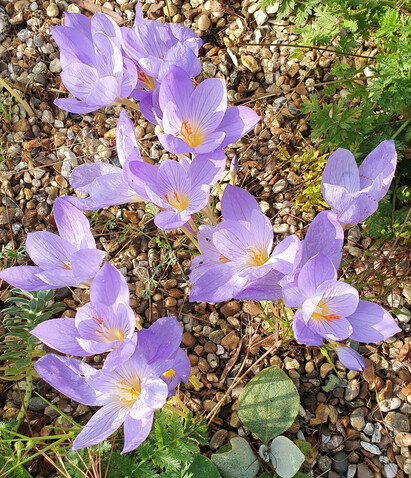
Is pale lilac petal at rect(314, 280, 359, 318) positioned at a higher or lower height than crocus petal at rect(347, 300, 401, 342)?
higher

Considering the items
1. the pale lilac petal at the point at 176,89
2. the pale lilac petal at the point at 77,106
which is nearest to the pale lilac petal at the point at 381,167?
the pale lilac petal at the point at 176,89

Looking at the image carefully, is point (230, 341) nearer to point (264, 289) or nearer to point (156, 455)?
point (156, 455)

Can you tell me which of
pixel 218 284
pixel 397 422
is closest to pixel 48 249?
pixel 218 284

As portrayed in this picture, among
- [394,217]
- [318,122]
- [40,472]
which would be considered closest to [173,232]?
[318,122]

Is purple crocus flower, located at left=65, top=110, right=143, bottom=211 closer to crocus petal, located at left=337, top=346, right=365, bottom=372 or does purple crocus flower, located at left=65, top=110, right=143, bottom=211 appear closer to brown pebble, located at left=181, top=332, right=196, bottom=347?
crocus petal, located at left=337, top=346, right=365, bottom=372

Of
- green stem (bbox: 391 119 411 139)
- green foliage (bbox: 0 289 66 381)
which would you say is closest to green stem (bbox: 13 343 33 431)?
green foliage (bbox: 0 289 66 381)

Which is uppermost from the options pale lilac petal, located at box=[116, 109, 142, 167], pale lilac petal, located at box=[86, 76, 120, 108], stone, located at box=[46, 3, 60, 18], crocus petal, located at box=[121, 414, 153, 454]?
pale lilac petal, located at box=[86, 76, 120, 108]

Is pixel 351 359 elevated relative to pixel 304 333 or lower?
lower
